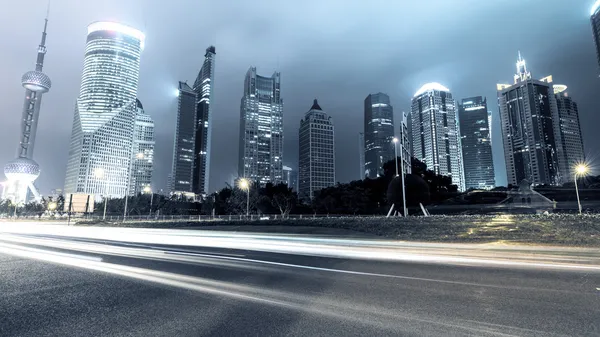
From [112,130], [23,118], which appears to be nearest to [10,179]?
[23,118]

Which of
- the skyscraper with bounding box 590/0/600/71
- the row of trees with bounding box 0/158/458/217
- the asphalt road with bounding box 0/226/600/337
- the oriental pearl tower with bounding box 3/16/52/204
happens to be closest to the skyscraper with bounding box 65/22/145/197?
the oriental pearl tower with bounding box 3/16/52/204

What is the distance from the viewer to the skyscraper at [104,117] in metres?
173

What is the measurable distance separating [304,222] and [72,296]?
25126mm

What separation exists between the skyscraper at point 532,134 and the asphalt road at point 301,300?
194261 millimetres

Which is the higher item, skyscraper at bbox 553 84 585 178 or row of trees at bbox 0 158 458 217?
skyscraper at bbox 553 84 585 178

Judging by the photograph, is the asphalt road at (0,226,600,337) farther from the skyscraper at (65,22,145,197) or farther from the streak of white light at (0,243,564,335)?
the skyscraper at (65,22,145,197)

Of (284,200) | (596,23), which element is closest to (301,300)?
(284,200)

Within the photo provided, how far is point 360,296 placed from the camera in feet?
17.9

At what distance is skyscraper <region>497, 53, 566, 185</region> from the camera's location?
163m

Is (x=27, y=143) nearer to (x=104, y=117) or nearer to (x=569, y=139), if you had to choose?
(x=104, y=117)

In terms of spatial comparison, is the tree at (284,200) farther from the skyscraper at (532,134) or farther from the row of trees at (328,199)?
the skyscraper at (532,134)

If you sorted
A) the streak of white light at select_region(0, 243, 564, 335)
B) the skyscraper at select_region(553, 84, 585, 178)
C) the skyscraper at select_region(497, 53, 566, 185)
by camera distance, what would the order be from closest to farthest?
the streak of white light at select_region(0, 243, 564, 335), the skyscraper at select_region(497, 53, 566, 185), the skyscraper at select_region(553, 84, 585, 178)

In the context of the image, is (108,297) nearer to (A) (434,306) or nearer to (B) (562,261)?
(A) (434,306)

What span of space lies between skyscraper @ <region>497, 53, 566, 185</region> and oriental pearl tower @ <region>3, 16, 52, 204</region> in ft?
929
